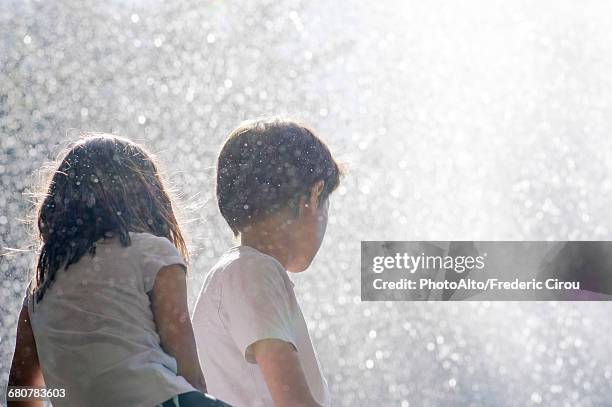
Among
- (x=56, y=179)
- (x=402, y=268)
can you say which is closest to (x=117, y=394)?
(x=56, y=179)

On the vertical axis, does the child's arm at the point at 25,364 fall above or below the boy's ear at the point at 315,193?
below

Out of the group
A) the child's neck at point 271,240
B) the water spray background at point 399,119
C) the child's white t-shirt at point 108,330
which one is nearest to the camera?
the child's white t-shirt at point 108,330

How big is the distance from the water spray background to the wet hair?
240cm

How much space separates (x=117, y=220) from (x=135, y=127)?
291cm

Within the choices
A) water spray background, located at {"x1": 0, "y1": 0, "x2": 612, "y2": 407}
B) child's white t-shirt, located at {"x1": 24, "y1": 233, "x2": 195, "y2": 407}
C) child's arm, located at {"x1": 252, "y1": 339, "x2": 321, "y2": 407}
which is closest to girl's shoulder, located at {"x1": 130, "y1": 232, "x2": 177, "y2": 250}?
child's white t-shirt, located at {"x1": 24, "y1": 233, "x2": 195, "y2": 407}

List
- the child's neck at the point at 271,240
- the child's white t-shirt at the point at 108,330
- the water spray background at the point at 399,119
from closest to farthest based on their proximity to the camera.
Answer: the child's white t-shirt at the point at 108,330, the child's neck at the point at 271,240, the water spray background at the point at 399,119

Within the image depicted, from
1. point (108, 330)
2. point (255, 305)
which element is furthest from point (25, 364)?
point (255, 305)

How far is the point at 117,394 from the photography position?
70cm

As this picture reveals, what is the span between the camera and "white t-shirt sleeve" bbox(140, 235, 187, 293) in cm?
74

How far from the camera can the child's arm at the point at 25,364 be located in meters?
0.77

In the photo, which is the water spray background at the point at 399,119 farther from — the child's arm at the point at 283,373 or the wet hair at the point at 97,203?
the child's arm at the point at 283,373

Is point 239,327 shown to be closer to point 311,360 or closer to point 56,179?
point 311,360

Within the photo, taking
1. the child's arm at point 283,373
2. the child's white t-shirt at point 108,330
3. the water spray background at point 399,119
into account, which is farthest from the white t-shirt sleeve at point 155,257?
the water spray background at point 399,119

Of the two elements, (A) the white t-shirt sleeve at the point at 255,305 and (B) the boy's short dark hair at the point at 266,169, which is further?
(B) the boy's short dark hair at the point at 266,169
